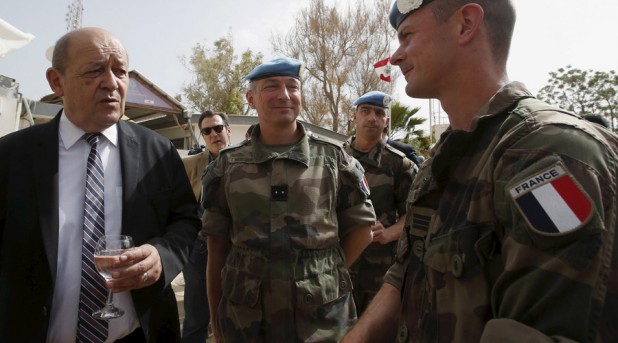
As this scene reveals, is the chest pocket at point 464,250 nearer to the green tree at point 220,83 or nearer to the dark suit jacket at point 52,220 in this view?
the dark suit jacket at point 52,220

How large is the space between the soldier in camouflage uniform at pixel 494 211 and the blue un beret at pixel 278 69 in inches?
45.8

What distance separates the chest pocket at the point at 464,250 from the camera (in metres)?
0.99

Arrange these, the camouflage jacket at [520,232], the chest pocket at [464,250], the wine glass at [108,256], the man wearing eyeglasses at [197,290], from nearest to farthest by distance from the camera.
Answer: the camouflage jacket at [520,232], the chest pocket at [464,250], the wine glass at [108,256], the man wearing eyeglasses at [197,290]

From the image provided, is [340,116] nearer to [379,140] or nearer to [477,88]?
[379,140]

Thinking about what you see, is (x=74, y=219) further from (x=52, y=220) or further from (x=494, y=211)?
(x=494, y=211)

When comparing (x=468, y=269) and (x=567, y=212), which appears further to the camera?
(x=468, y=269)

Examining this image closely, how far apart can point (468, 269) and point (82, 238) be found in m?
1.62

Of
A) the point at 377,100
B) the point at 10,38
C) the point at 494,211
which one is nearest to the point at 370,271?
the point at 377,100

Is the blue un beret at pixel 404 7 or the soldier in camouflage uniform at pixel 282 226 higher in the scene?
the blue un beret at pixel 404 7

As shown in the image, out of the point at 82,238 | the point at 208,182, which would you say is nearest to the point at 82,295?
the point at 82,238

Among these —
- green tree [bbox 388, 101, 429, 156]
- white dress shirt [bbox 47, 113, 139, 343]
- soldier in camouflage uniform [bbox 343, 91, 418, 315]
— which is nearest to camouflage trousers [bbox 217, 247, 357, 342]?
white dress shirt [bbox 47, 113, 139, 343]

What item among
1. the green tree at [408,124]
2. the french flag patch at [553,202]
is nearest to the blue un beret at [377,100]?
the french flag patch at [553,202]

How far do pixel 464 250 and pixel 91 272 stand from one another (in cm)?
158

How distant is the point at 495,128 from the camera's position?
3.71 ft
